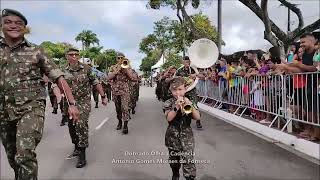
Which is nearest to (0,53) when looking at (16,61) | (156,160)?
(16,61)

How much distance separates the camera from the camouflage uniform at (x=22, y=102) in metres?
4.75

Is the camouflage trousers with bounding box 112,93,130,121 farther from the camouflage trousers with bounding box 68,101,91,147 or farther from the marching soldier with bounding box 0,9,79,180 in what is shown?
the marching soldier with bounding box 0,9,79,180

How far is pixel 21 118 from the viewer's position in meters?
4.86

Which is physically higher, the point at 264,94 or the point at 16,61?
the point at 16,61

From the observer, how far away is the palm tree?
102312mm

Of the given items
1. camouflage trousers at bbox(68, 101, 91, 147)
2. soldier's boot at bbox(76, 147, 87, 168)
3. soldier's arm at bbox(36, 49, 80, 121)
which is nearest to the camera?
soldier's arm at bbox(36, 49, 80, 121)

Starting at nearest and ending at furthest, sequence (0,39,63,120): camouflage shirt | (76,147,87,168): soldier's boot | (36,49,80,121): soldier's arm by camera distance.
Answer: (0,39,63,120): camouflage shirt < (36,49,80,121): soldier's arm < (76,147,87,168): soldier's boot

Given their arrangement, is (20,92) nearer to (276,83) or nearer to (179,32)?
(276,83)

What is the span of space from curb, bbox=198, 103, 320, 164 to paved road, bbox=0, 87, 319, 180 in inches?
9.5

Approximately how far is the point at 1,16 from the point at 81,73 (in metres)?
3.08

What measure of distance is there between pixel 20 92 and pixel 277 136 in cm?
586

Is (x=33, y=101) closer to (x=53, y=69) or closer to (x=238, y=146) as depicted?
(x=53, y=69)

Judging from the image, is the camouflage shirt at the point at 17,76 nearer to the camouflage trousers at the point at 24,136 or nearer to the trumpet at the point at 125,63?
the camouflage trousers at the point at 24,136

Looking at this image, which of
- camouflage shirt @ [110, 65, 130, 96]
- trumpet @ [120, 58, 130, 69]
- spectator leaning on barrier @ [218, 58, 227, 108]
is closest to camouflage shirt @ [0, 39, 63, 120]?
trumpet @ [120, 58, 130, 69]
